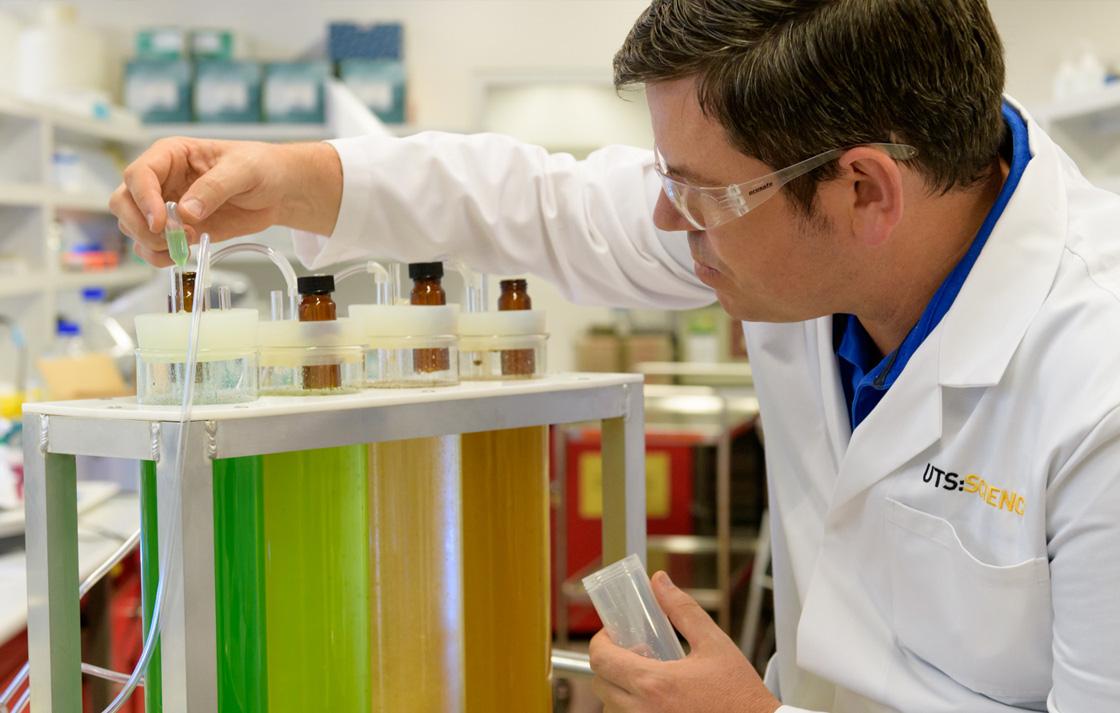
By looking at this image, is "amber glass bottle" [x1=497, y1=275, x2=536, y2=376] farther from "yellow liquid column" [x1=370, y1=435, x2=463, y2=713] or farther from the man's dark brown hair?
the man's dark brown hair

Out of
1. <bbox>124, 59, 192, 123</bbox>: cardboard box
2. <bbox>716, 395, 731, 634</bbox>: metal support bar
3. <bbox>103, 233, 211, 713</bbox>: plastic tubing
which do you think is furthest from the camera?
<bbox>124, 59, 192, 123</bbox>: cardboard box

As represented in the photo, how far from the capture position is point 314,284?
936 millimetres

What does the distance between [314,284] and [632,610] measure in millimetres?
402

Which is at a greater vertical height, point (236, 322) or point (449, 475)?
point (236, 322)

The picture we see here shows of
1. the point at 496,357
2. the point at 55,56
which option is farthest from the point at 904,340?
the point at 55,56

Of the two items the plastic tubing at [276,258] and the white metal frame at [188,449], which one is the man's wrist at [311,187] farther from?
the white metal frame at [188,449]

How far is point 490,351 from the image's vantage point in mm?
1079

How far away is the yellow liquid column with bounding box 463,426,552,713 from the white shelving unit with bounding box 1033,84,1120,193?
3.17 metres

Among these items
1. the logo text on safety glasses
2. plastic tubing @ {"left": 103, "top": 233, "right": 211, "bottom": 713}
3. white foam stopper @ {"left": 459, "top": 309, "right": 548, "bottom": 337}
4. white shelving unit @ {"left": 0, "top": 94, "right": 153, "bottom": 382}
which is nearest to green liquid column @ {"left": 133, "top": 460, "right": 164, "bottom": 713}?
plastic tubing @ {"left": 103, "top": 233, "right": 211, "bottom": 713}

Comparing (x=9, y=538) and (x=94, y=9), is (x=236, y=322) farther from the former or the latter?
(x=94, y=9)

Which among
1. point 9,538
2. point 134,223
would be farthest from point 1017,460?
point 9,538

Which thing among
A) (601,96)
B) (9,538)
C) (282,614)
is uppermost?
(601,96)

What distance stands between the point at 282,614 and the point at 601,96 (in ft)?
A: 14.1

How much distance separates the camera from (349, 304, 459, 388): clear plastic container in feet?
3.27
